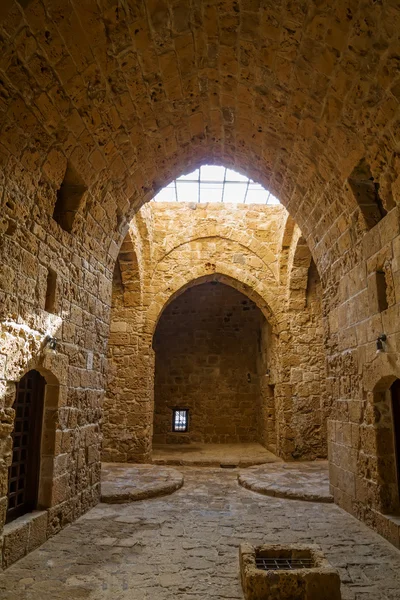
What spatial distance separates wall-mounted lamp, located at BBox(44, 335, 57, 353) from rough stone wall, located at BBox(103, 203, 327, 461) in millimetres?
4666

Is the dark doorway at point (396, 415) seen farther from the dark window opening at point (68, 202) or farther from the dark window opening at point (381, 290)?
the dark window opening at point (68, 202)

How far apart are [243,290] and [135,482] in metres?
4.75

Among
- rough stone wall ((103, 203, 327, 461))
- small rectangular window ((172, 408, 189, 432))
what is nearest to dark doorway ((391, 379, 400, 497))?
rough stone wall ((103, 203, 327, 461))

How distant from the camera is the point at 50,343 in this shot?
12.8ft

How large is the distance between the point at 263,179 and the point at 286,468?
16.6 feet

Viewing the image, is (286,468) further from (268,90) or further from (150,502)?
(268,90)

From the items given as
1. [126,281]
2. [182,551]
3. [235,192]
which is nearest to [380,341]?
[182,551]

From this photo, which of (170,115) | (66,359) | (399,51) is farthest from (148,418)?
(399,51)

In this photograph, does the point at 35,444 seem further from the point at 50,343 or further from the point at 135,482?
the point at 135,482

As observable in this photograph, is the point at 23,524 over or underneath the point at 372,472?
underneath

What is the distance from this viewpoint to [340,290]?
5.18 meters

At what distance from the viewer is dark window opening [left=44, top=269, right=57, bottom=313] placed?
403 centimetres

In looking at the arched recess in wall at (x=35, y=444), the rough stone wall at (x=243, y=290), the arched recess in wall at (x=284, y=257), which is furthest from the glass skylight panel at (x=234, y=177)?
the arched recess in wall at (x=35, y=444)

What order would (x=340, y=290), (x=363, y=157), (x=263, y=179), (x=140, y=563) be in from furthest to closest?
(x=263, y=179), (x=340, y=290), (x=363, y=157), (x=140, y=563)
